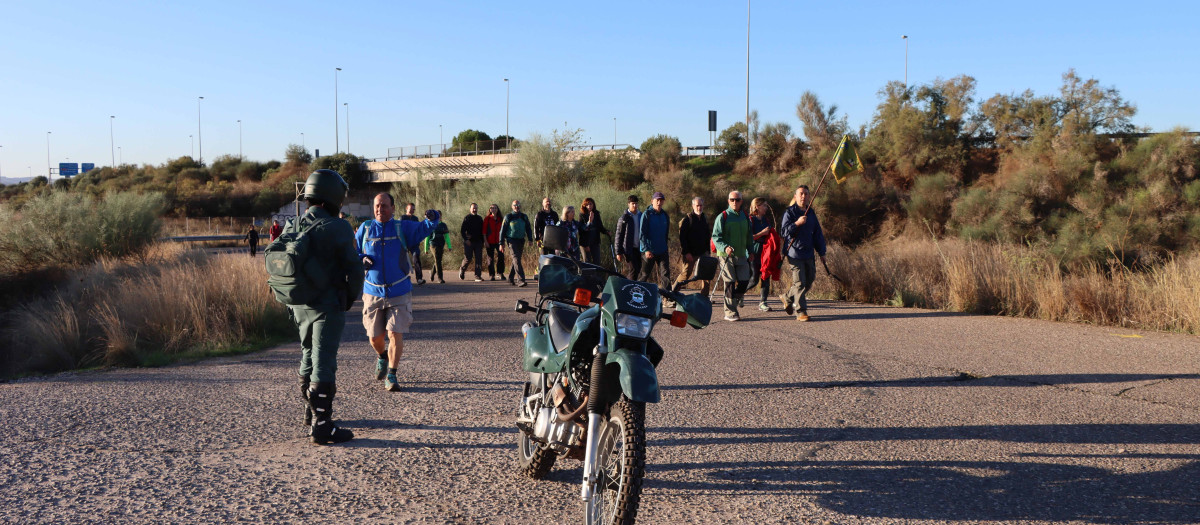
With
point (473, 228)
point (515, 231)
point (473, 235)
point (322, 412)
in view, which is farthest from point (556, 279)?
point (473, 235)

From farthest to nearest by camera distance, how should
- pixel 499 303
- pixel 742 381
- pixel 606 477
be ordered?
pixel 499 303
pixel 742 381
pixel 606 477

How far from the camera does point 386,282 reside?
22.7ft

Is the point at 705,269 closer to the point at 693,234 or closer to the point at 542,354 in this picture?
the point at 542,354

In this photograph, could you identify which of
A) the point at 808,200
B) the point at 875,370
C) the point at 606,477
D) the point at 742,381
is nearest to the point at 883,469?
the point at 606,477

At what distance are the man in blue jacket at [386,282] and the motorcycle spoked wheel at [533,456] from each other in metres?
2.61

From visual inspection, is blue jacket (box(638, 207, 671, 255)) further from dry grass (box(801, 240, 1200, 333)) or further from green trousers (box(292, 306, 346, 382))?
green trousers (box(292, 306, 346, 382))

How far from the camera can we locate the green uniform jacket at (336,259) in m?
5.22

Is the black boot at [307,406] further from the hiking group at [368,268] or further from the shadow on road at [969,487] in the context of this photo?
the shadow on road at [969,487]

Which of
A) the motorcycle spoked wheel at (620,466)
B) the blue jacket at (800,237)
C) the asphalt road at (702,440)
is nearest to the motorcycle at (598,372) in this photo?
the motorcycle spoked wheel at (620,466)

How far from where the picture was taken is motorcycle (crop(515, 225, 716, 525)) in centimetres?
347

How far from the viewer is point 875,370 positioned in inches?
303

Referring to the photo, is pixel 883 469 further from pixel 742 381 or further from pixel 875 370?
pixel 875 370

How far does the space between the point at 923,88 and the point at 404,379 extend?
151ft

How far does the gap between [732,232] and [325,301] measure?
22.1 feet
